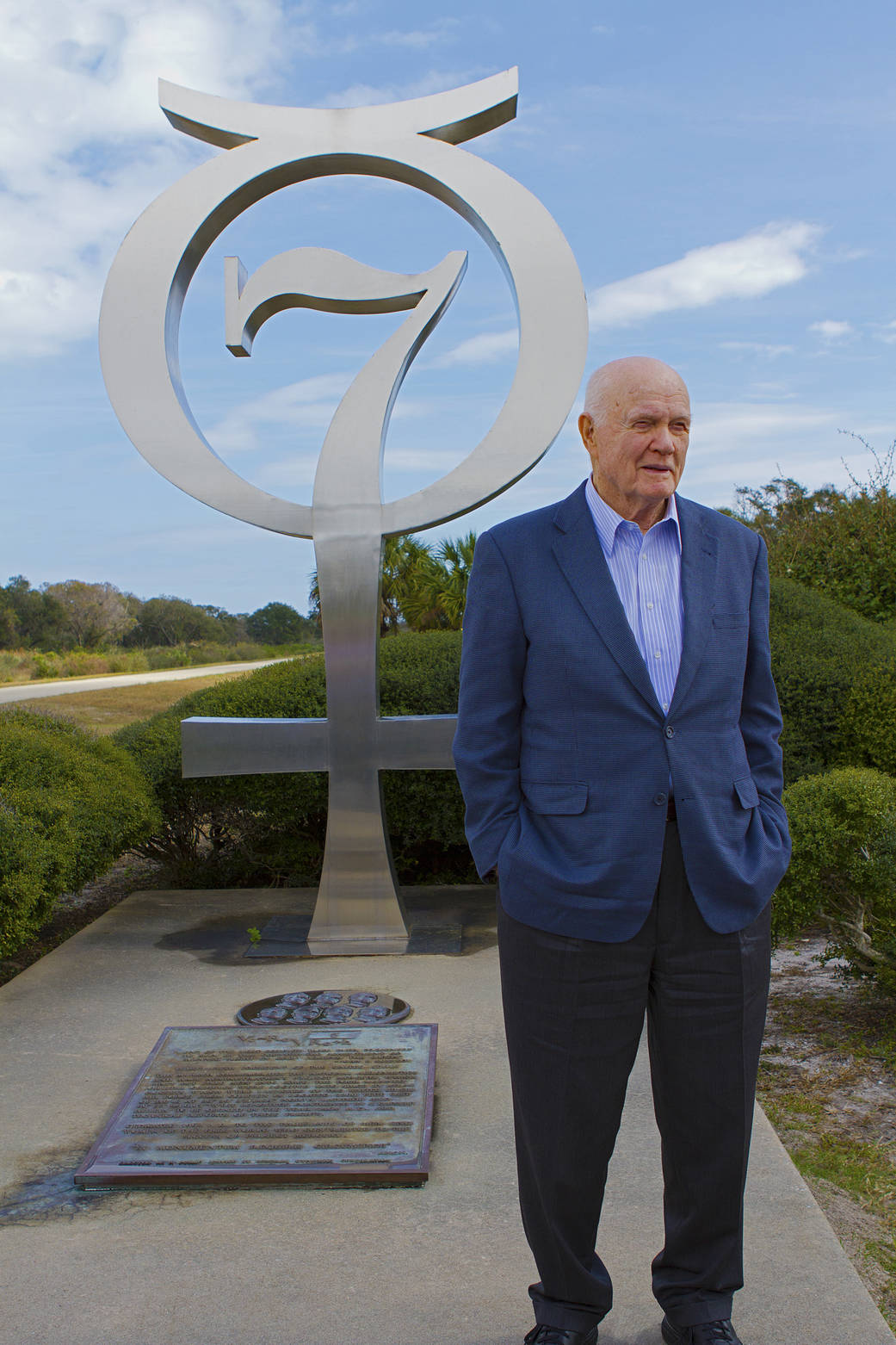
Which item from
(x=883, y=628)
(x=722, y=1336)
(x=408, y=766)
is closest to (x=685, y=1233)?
(x=722, y=1336)

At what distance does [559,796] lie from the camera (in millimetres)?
2084

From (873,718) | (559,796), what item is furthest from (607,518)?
(873,718)

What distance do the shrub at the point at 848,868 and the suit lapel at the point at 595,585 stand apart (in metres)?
2.29

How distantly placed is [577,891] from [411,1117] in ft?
4.52

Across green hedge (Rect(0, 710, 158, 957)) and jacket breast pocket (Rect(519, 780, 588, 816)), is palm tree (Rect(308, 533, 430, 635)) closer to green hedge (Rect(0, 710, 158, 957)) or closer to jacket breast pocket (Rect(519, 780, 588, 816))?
green hedge (Rect(0, 710, 158, 957))

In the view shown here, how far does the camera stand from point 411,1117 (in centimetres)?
306

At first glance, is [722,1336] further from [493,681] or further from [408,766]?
[408,766]

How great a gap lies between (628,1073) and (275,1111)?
1.36 metres

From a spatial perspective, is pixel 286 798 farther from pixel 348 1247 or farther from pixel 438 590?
pixel 438 590

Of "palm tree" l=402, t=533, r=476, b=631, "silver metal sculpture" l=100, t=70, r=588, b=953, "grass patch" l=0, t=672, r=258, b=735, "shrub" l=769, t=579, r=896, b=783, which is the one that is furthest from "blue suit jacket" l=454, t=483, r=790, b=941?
"palm tree" l=402, t=533, r=476, b=631

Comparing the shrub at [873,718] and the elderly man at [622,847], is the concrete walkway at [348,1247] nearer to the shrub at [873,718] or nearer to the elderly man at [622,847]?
the elderly man at [622,847]

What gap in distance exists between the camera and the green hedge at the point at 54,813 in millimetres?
4453

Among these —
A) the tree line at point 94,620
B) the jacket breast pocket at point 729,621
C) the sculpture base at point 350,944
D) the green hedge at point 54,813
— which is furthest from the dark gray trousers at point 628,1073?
the tree line at point 94,620

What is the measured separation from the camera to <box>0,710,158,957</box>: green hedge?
14.6 feet
